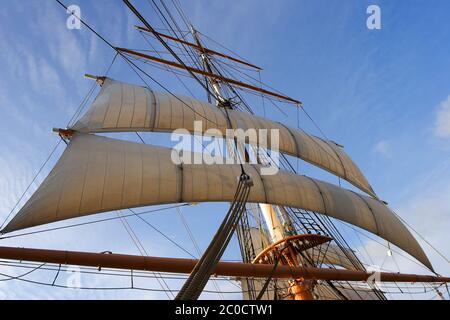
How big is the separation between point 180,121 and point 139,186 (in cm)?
442

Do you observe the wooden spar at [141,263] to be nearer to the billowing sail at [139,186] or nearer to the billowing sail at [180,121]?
the billowing sail at [139,186]

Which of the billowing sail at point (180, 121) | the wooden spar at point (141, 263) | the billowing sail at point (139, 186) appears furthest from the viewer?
the billowing sail at point (180, 121)

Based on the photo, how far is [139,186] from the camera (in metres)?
7.37

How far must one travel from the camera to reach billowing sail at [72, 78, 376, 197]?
973 cm

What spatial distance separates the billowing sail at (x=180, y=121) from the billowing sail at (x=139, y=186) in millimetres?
1368

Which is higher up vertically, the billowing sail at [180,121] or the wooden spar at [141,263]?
the billowing sail at [180,121]

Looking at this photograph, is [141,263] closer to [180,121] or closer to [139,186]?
[139,186]

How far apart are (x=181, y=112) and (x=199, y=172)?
362 cm

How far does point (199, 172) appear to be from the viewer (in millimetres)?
8586

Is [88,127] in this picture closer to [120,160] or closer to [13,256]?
[120,160]

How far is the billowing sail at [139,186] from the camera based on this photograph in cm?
636

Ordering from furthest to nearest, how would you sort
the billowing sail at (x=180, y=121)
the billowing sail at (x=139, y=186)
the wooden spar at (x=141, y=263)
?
the billowing sail at (x=180, y=121) → the billowing sail at (x=139, y=186) → the wooden spar at (x=141, y=263)

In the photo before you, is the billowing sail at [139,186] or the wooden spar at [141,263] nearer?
the wooden spar at [141,263]

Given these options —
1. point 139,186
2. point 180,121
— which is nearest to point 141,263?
point 139,186
